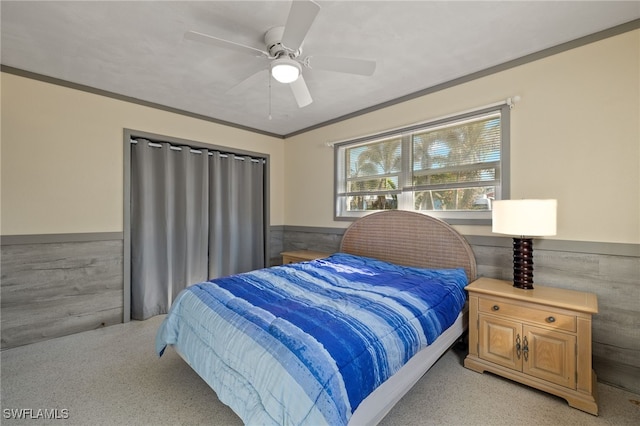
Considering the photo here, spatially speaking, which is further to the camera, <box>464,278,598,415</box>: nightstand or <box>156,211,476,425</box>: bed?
<box>464,278,598,415</box>: nightstand

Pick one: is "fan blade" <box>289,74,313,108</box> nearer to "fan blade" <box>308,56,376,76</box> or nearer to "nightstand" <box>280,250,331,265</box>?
"fan blade" <box>308,56,376,76</box>

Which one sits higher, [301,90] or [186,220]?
[301,90]

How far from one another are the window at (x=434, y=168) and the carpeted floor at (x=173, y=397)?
1444 millimetres

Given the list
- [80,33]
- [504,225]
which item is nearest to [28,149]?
[80,33]

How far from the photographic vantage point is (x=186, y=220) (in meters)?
3.62

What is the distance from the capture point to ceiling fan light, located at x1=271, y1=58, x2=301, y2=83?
6.17 feet

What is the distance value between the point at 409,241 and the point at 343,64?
1.92m

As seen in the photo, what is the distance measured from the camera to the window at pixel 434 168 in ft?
8.61

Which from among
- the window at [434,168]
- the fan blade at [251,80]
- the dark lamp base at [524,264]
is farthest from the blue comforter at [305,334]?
the fan blade at [251,80]

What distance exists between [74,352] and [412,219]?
351 cm

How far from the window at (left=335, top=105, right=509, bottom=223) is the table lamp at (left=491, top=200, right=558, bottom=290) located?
496 mm

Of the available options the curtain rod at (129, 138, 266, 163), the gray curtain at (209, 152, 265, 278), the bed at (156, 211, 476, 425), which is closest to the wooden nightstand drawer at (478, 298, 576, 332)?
the bed at (156, 211, 476, 425)

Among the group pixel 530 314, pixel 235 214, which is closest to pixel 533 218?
pixel 530 314

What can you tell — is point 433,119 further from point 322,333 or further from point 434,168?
point 322,333
